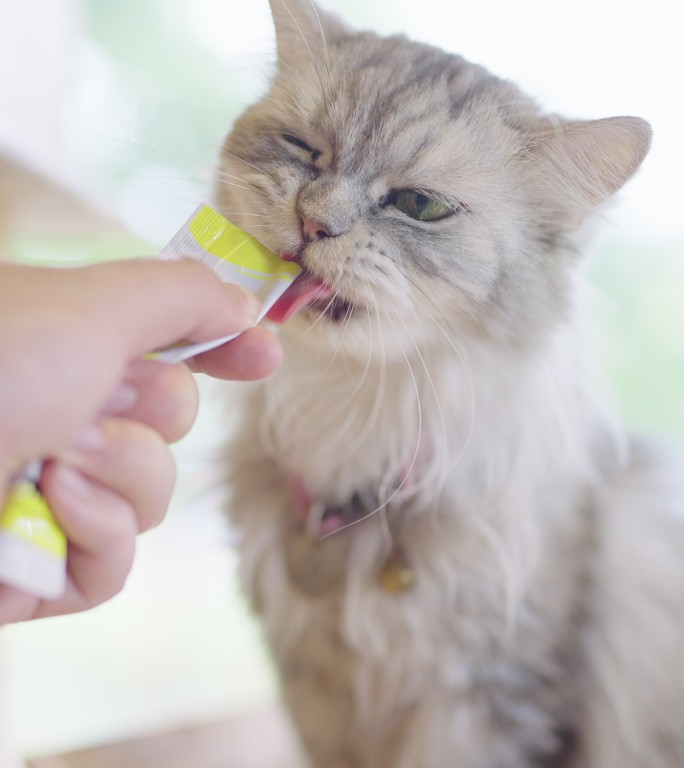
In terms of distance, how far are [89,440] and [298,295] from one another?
0.38m

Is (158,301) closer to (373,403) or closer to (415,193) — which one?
(415,193)

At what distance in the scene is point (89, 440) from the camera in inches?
24.7

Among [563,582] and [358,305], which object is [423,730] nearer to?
[563,582]

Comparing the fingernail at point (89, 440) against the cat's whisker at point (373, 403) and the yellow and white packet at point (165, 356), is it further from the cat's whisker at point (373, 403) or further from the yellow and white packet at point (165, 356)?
the cat's whisker at point (373, 403)

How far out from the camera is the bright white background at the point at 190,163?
4.26ft

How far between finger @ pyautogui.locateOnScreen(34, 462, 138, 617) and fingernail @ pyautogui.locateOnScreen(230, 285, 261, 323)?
22cm

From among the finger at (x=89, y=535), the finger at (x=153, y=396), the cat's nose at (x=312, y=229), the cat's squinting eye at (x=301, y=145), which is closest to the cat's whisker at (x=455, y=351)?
the cat's nose at (x=312, y=229)

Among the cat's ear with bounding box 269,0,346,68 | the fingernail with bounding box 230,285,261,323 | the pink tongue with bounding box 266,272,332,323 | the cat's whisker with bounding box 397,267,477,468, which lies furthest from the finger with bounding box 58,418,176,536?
the cat's ear with bounding box 269,0,346,68

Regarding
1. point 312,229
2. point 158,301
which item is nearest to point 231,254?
point 312,229

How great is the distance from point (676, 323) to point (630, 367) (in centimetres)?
20

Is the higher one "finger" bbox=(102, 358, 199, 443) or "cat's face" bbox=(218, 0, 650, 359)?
"cat's face" bbox=(218, 0, 650, 359)

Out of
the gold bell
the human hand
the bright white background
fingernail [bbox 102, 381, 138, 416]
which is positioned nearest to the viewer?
the human hand

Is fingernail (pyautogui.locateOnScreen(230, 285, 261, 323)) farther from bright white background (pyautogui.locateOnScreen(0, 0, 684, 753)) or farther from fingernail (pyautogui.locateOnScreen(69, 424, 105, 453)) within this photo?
bright white background (pyautogui.locateOnScreen(0, 0, 684, 753))

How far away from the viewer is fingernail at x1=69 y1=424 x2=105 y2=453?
62 cm
